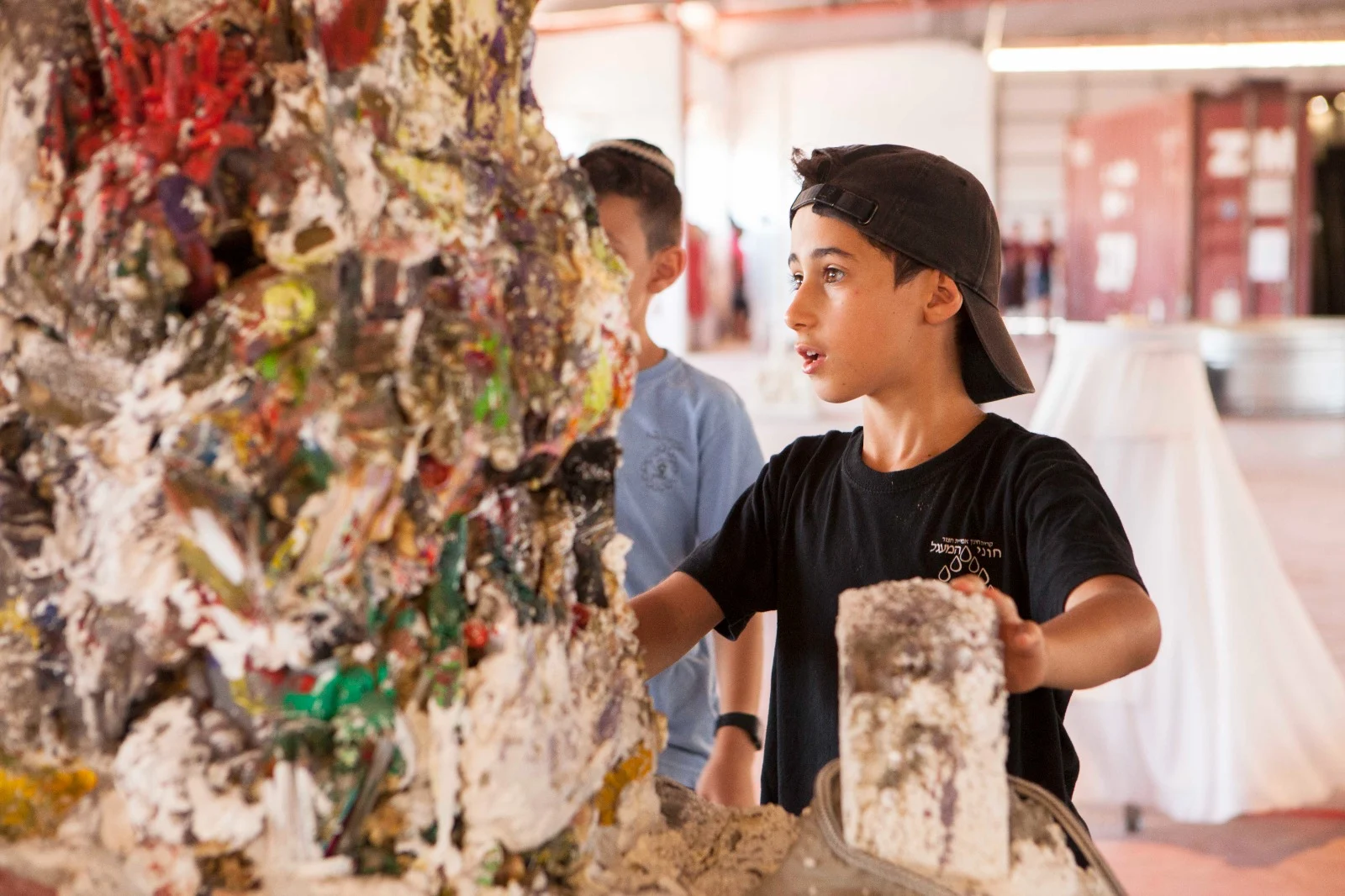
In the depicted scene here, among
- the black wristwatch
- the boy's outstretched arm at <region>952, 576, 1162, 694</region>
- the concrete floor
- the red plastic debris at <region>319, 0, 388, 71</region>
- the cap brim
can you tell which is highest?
the red plastic debris at <region>319, 0, 388, 71</region>

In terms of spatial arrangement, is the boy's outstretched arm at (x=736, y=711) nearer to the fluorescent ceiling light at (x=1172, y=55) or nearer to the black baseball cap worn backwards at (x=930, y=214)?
the black baseball cap worn backwards at (x=930, y=214)

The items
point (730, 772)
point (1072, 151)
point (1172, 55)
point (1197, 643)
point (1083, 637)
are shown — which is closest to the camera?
point (1083, 637)

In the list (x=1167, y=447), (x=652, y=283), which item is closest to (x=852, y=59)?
(x=1167, y=447)

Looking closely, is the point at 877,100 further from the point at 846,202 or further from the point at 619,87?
the point at 846,202

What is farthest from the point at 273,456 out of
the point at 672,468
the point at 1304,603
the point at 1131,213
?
the point at 1131,213

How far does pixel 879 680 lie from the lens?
809 mm

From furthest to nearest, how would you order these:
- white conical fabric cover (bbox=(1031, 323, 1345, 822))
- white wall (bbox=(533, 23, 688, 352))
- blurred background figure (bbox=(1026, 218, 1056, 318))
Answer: blurred background figure (bbox=(1026, 218, 1056, 318)), white wall (bbox=(533, 23, 688, 352)), white conical fabric cover (bbox=(1031, 323, 1345, 822))

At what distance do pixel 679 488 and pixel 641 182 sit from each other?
415 mm

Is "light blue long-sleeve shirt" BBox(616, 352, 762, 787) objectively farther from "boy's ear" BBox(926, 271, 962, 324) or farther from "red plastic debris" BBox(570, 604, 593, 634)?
"red plastic debris" BBox(570, 604, 593, 634)

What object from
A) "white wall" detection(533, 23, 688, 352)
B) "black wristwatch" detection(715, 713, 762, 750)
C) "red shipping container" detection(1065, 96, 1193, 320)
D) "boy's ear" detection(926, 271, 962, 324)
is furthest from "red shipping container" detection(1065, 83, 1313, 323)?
"boy's ear" detection(926, 271, 962, 324)

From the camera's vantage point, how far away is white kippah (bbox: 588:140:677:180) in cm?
159

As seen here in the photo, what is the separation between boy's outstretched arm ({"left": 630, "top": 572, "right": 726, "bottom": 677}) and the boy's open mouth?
0.87 ft

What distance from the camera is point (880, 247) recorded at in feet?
3.75

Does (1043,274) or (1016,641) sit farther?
(1043,274)
